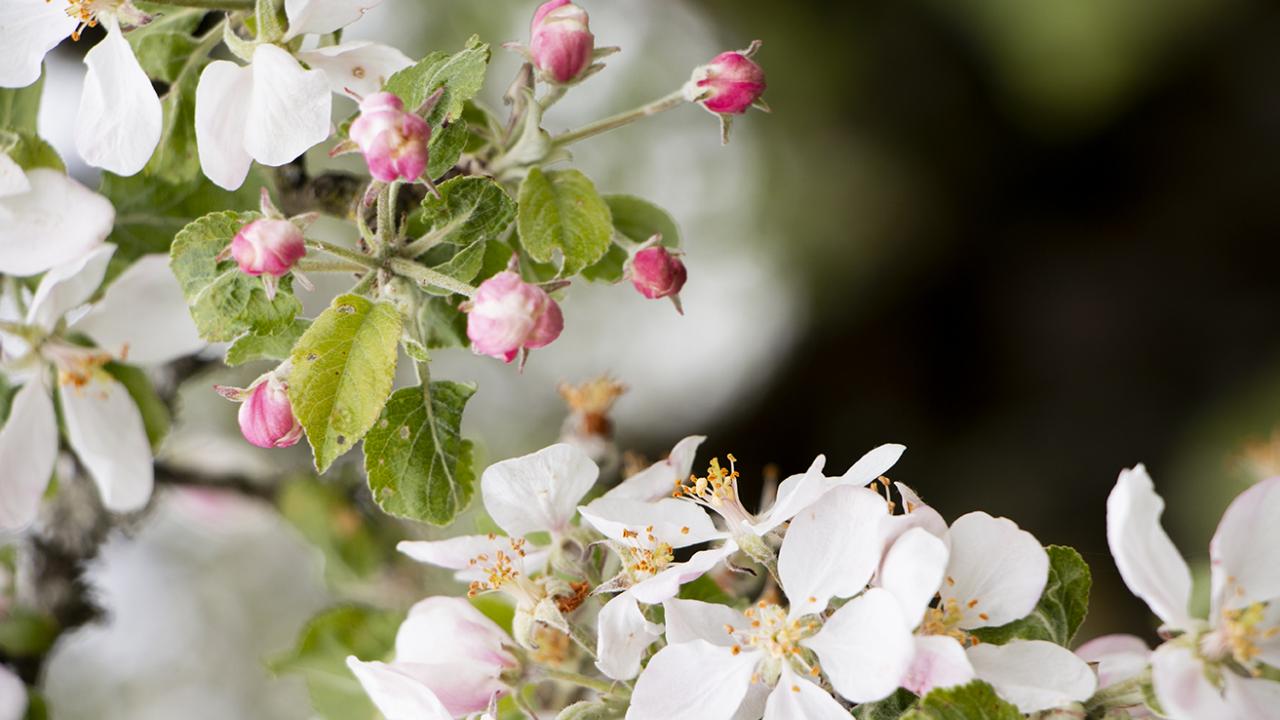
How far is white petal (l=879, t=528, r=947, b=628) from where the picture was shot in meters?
0.38

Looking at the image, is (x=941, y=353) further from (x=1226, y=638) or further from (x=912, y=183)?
(x=1226, y=638)

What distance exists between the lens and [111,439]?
628 millimetres

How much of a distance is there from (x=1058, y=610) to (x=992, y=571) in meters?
0.05

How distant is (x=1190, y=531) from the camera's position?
202 centimetres

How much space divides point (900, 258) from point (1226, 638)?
1982mm

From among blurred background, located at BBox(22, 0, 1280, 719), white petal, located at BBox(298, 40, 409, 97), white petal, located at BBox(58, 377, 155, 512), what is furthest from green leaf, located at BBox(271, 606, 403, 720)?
blurred background, located at BBox(22, 0, 1280, 719)

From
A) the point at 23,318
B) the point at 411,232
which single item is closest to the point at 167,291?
the point at 23,318

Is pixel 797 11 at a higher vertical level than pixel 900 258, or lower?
higher

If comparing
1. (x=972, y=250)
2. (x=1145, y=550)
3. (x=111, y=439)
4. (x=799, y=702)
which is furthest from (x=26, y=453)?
(x=972, y=250)

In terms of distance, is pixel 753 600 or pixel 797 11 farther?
pixel 797 11

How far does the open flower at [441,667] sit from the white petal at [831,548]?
14 centimetres

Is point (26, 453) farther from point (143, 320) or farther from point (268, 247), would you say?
point (268, 247)

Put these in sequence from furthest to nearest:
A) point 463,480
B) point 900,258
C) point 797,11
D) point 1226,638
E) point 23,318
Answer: point 900,258 < point 797,11 < point 23,318 < point 463,480 < point 1226,638

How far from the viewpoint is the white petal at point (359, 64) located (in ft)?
1.62
